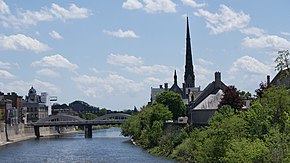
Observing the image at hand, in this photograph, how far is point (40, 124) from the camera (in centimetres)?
13625

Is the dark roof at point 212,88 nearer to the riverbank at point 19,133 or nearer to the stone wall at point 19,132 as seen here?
the riverbank at point 19,133

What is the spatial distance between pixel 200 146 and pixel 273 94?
6774 millimetres

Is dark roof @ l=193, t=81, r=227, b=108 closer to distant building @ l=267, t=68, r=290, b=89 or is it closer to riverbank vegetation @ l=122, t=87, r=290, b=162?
distant building @ l=267, t=68, r=290, b=89

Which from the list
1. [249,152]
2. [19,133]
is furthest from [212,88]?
[249,152]

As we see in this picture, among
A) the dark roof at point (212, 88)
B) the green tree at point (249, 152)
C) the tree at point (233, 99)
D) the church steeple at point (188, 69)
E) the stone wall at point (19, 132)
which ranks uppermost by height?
the church steeple at point (188, 69)

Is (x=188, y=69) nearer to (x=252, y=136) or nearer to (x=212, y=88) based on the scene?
(x=212, y=88)

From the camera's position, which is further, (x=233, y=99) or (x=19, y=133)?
(x=19, y=133)

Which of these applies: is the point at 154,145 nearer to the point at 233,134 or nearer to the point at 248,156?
the point at 233,134

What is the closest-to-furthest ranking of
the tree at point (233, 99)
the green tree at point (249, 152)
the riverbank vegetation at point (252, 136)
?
the green tree at point (249, 152) < the riverbank vegetation at point (252, 136) < the tree at point (233, 99)

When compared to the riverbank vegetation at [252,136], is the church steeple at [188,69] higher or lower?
higher

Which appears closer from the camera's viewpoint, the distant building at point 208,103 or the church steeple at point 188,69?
the distant building at point 208,103

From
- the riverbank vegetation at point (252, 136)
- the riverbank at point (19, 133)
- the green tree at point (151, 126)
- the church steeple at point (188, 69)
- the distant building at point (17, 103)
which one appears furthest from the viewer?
the church steeple at point (188, 69)

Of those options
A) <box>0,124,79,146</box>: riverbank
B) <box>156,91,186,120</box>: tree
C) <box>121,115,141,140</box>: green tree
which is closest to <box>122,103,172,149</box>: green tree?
<box>121,115,141,140</box>: green tree

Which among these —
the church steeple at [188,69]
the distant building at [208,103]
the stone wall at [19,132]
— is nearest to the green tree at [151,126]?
the distant building at [208,103]
